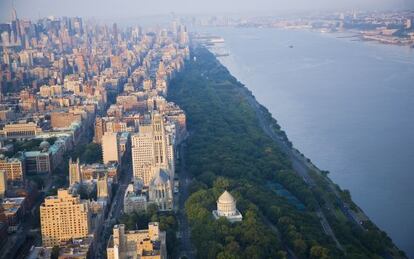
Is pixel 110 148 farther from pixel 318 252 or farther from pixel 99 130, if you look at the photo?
pixel 318 252

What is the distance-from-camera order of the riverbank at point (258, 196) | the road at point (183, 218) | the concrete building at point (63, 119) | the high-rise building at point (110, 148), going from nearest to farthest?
1. the riverbank at point (258, 196)
2. the road at point (183, 218)
3. the high-rise building at point (110, 148)
4. the concrete building at point (63, 119)

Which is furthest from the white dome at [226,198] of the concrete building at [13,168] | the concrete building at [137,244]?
the concrete building at [13,168]

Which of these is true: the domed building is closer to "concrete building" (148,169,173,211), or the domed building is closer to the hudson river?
"concrete building" (148,169,173,211)

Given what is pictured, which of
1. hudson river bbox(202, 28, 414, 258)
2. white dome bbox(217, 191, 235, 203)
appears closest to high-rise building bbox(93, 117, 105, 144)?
hudson river bbox(202, 28, 414, 258)

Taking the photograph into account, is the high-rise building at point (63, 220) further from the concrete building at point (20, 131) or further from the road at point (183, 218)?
the concrete building at point (20, 131)

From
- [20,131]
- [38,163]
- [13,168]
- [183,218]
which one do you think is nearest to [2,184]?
[13,168]
